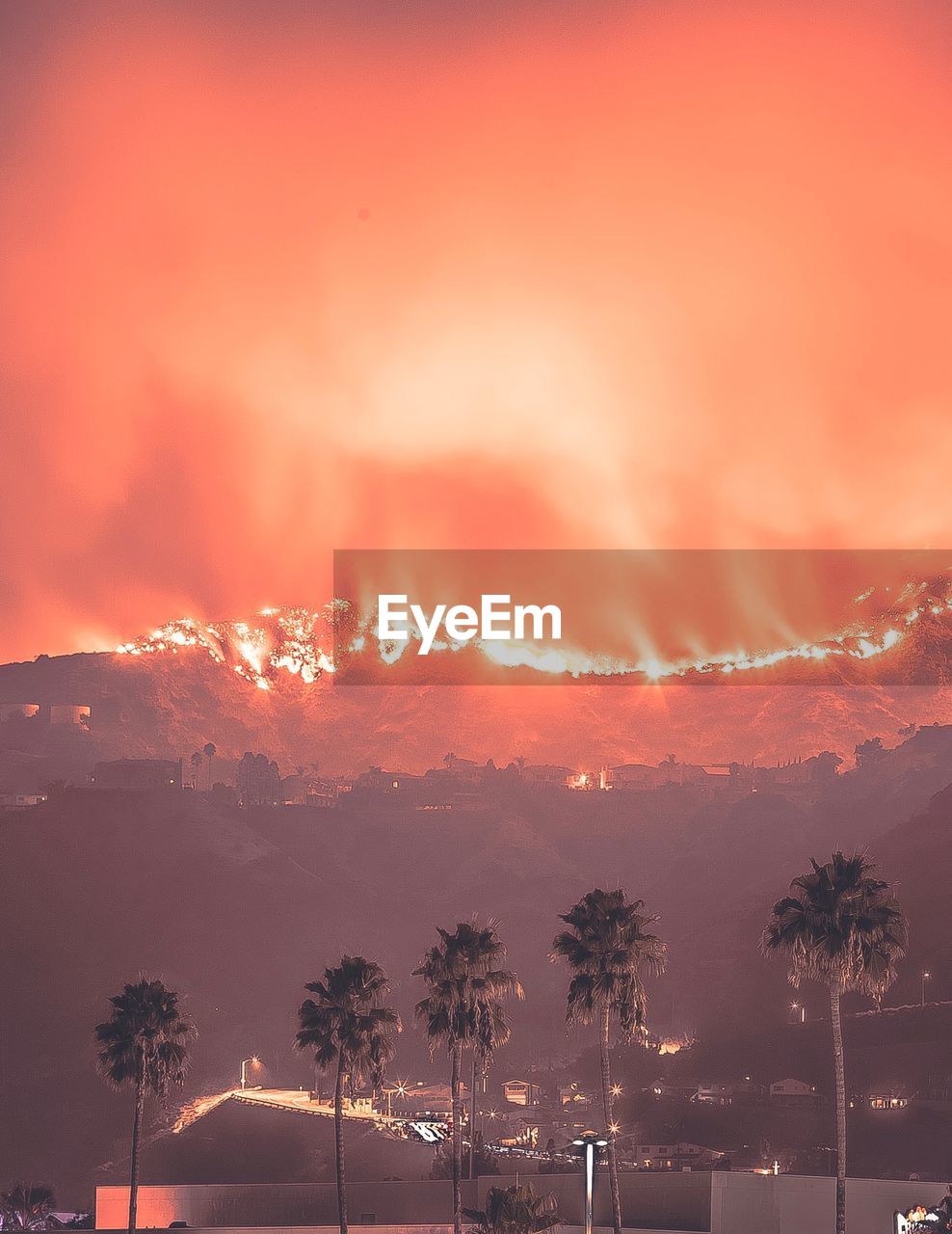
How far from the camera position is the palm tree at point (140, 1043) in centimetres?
9081

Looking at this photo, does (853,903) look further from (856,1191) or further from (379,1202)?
(379,1202)

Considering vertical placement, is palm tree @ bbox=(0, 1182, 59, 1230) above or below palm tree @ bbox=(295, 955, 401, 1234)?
below

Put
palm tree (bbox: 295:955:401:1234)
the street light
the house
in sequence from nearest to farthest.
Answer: the street light
palm tree (bbox: 295:955:401:1234)
the house

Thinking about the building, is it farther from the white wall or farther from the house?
the house

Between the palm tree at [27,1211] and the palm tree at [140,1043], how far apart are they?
3976 cm

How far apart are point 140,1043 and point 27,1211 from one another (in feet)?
228

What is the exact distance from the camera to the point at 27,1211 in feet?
487

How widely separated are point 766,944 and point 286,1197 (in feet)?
156

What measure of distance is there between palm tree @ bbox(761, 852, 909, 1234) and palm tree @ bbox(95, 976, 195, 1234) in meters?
38.7

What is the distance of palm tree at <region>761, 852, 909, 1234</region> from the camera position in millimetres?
68250

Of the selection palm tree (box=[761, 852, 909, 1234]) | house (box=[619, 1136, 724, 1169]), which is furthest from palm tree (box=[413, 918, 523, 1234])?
house (box=[619, 1136, 724, 1169])

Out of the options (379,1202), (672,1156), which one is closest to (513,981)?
(379,1202)

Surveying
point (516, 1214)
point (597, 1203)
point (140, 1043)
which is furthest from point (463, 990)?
point (597, 1203)

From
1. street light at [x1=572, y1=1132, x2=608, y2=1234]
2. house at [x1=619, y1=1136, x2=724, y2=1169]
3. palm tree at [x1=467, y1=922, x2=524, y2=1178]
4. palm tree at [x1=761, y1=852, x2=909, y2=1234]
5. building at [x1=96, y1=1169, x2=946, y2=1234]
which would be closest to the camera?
street light at [x1=572, y1=1132, x2=608, y2=1234]
